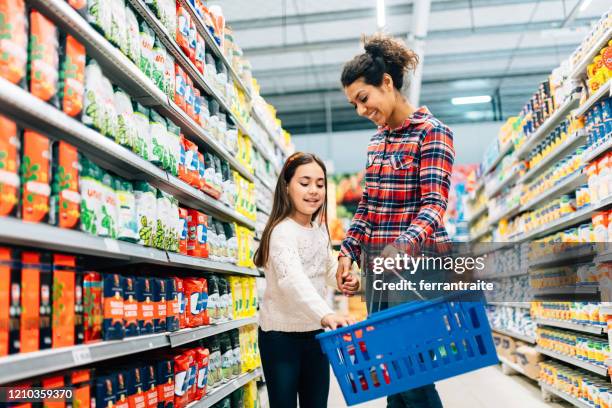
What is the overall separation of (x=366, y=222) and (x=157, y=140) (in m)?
0.95

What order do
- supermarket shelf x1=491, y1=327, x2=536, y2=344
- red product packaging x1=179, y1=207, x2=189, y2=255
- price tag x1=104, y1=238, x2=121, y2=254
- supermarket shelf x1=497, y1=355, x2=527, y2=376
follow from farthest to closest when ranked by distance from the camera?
supermarket shelf x1=497, y1=355, x2=527, y2=376, supermarket shelf x1=491, y1=327, x2=536, y2=344, red product packaging x1=179, y1=207, x2=189, y2=255, price tag x1=104, y1=238, x2=121, y2=254

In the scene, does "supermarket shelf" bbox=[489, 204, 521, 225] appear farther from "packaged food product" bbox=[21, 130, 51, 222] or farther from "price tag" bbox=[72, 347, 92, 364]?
"packaged food product" bbox=[21, 130, 51, 222]

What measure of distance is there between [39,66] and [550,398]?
4.89 metres

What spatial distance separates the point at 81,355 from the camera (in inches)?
66.2

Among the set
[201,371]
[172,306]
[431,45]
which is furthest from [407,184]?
[431,45]

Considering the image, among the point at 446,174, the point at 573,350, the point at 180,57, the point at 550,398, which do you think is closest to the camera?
the point at 446,174

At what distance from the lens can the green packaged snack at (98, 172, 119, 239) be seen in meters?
1.92

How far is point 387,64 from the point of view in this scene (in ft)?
7.32

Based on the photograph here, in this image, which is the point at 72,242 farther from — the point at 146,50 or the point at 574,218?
the point at 574,218

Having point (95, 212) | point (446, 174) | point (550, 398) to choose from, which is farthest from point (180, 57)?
point (550, 398)

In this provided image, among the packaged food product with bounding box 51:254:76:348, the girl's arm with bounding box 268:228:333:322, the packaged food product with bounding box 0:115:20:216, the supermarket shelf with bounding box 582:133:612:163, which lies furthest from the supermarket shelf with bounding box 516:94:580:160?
the packaged food product with bounding box 0:115:20:216

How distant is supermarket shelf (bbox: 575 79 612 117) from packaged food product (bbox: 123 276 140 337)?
265cm

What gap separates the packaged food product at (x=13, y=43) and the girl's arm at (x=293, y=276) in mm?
1077

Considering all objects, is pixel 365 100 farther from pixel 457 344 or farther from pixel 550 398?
pixel 550 398
